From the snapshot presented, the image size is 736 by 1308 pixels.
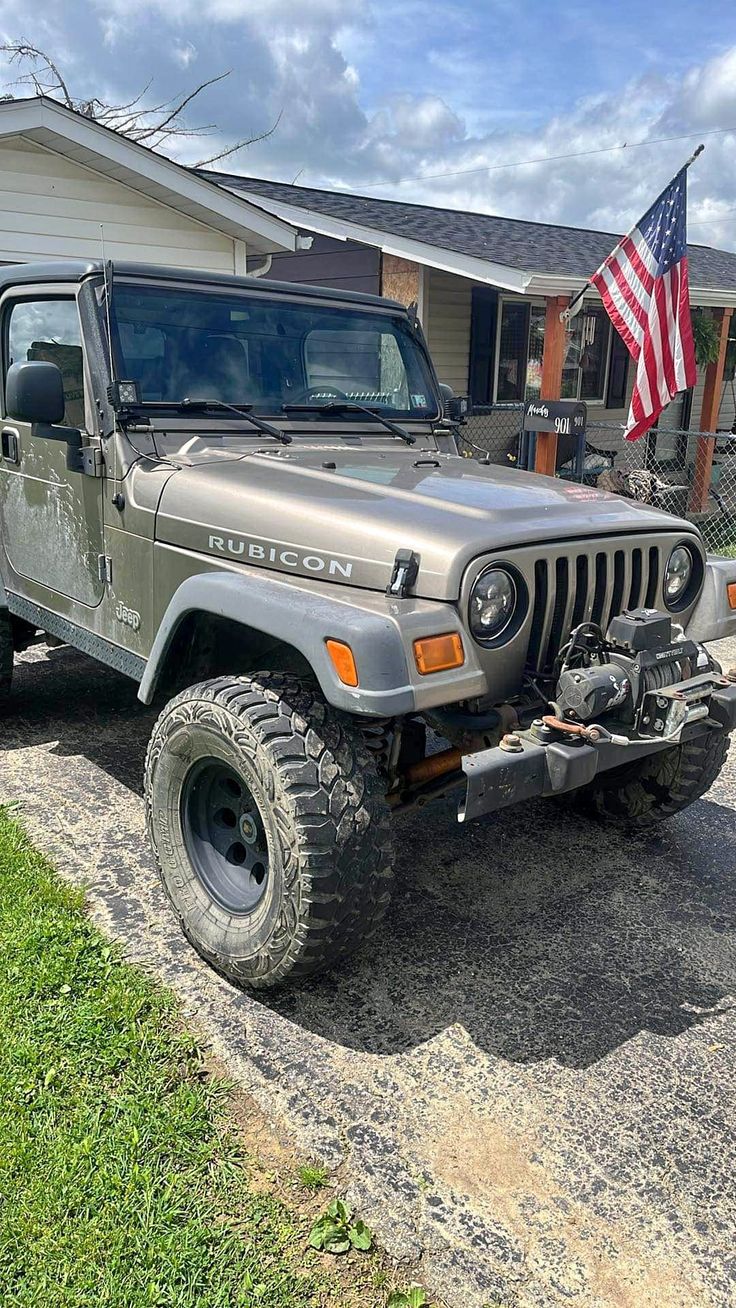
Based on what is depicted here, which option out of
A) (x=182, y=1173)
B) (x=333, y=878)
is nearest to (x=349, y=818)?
(x=333, y=878)

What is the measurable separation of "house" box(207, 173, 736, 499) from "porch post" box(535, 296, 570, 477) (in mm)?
14

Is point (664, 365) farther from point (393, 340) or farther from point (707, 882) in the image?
point (707, 882)

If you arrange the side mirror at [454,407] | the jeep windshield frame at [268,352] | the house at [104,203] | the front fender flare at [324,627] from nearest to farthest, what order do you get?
the front fender flare at [324,627] < the jeep windshield frame at [268,352] < the side mirror at [454,407] < the house at [104,203]

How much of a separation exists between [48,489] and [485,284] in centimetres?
838

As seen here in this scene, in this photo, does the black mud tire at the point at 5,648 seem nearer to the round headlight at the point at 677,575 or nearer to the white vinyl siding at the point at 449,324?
the round headlight at the point at 677,575

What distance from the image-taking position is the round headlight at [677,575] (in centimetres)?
323

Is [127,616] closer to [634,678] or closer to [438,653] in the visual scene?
[438,653]

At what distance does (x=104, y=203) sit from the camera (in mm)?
8094

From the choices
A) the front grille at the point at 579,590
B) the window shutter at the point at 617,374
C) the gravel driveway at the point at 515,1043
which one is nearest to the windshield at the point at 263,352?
the front grille at the point at 579,590

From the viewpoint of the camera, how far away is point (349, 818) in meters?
2.54

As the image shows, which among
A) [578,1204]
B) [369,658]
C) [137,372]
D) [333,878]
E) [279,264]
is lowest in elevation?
[578,1204]

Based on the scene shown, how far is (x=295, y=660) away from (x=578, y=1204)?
5.43 ft

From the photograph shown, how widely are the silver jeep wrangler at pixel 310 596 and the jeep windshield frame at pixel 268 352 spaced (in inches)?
0.4

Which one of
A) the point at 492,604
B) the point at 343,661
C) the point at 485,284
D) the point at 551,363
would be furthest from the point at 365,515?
the point at 485,284
